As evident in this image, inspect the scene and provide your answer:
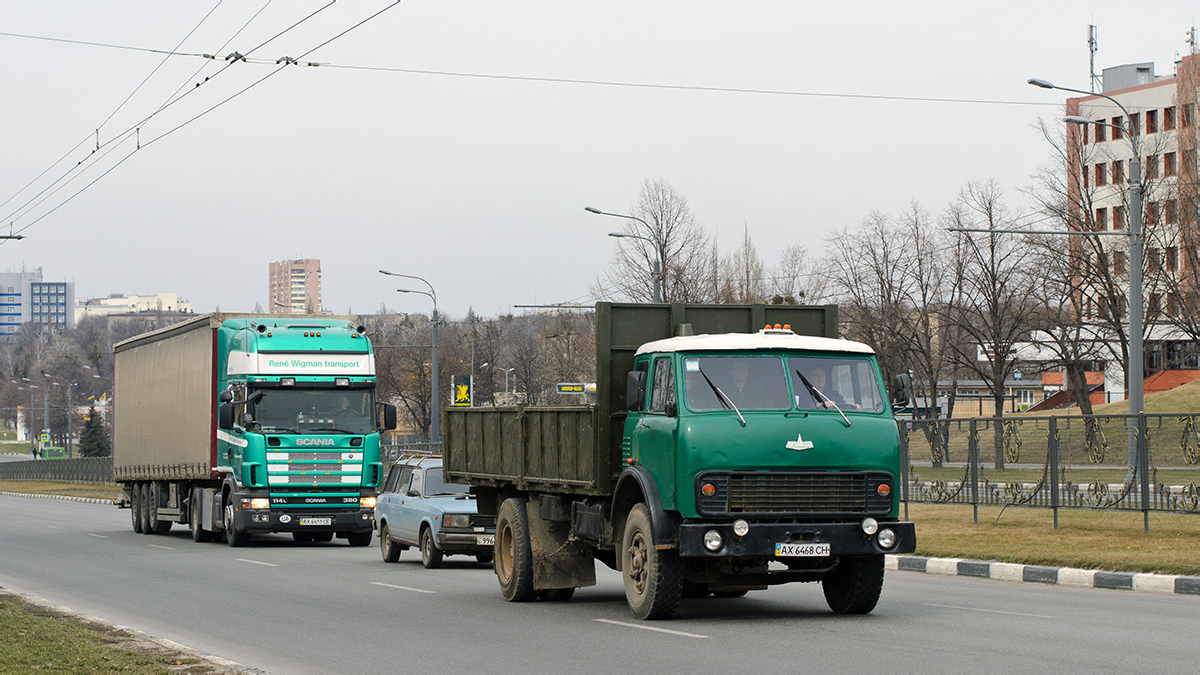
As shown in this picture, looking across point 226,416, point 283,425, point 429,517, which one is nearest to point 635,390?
point 429,517

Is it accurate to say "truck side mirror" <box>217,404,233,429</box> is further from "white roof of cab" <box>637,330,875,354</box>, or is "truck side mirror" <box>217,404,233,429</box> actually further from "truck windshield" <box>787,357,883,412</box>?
"truck windshield" <box>787,357,883,412</box>

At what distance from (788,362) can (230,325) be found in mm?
15146

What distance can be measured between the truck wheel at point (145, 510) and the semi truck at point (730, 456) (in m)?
18.5

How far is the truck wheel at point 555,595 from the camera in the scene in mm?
14109

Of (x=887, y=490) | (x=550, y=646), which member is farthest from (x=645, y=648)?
(x=887, y=490)

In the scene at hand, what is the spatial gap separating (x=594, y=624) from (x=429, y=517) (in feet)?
24.8

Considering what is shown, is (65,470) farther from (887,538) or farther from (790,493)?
(887,538)

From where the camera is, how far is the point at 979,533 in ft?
70.5

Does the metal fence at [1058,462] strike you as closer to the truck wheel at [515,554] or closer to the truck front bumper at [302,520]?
the truck wheel at [515,554]

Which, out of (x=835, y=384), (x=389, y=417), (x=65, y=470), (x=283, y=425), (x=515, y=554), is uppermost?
(x=835, y=384)

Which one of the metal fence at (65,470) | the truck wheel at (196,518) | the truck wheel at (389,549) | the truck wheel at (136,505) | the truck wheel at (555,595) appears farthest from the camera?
the metal fence at (65,470)

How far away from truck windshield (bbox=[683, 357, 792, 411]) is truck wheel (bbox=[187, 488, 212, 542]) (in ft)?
54.8

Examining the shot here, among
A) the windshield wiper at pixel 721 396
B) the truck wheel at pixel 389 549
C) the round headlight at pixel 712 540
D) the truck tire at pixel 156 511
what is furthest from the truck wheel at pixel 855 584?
the truck tire at pixel 156 511

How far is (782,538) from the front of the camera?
1085cm
